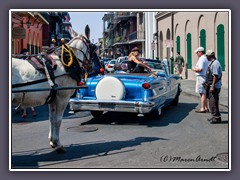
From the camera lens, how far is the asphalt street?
6.49 m

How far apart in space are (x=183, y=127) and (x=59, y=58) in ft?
12.7

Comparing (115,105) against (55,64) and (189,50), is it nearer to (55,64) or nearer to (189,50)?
(55,64)

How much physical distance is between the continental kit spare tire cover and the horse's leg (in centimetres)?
239

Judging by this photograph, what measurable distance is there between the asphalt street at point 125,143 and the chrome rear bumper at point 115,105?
1.44 ft

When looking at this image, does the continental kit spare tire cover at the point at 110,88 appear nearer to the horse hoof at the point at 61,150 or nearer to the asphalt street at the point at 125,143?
the asphalt street at the point at 125,143

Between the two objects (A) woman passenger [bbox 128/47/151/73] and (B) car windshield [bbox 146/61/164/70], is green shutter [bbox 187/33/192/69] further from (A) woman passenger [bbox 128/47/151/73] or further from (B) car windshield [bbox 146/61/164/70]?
(A) woman passenger [bbox 128/47/151/73]

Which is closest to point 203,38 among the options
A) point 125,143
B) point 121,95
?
point 121,95

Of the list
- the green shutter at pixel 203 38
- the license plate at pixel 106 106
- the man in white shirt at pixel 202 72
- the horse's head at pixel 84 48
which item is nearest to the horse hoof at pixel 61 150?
the horse's head at pixel 84 48

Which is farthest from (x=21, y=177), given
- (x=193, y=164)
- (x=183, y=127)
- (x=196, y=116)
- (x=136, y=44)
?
(x=136, y=44)

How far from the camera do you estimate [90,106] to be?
9664mm

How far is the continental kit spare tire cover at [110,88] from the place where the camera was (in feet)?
30.6

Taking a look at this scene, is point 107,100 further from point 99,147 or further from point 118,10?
point 118,10

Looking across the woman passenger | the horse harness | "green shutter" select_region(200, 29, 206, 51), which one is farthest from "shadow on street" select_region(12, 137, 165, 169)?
"green shutter" select_region(200, 29, 206, 51)

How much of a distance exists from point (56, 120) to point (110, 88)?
2.54 m
